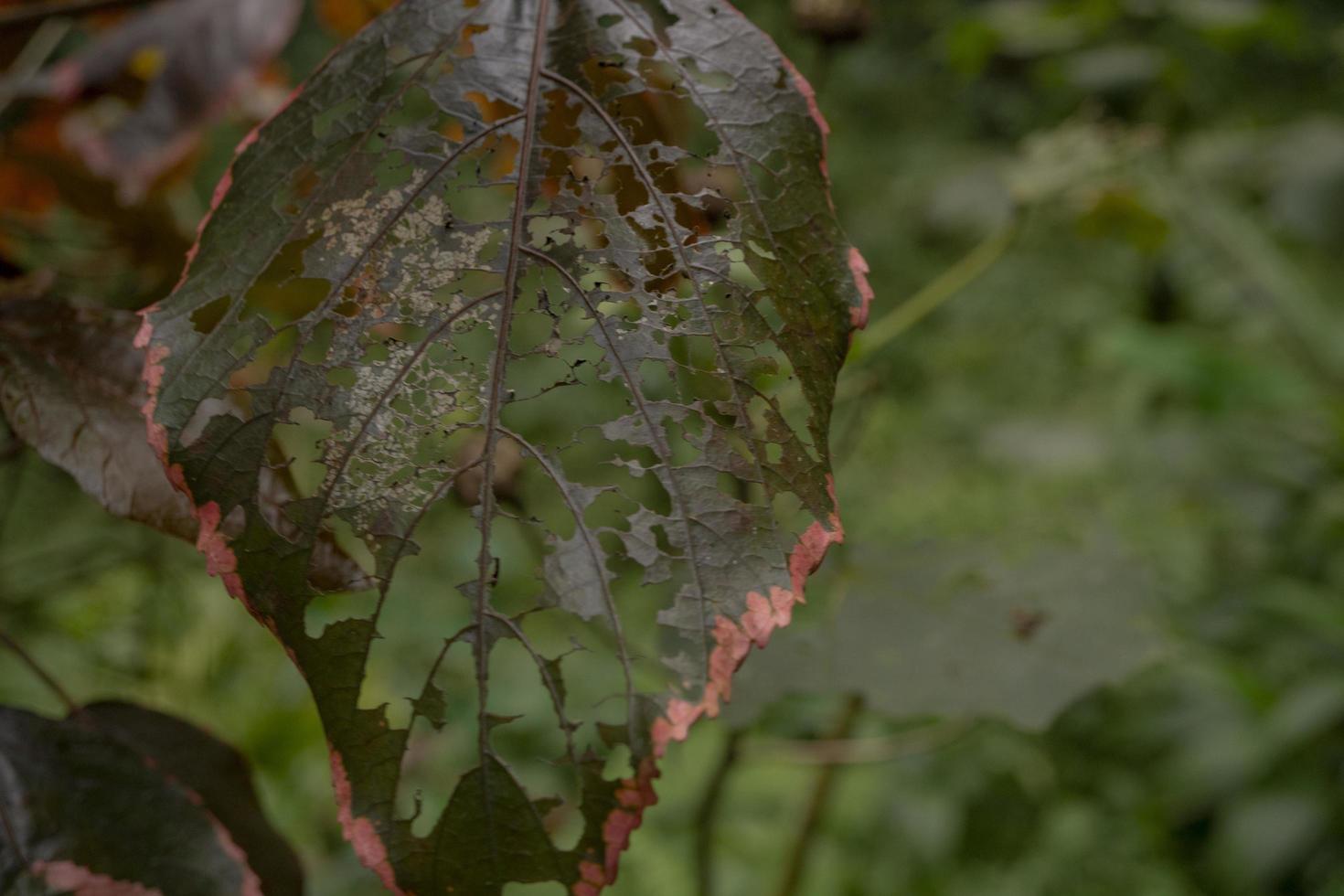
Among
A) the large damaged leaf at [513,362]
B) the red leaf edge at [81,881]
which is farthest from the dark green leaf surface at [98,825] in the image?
the large damaged leaf at [513,362]

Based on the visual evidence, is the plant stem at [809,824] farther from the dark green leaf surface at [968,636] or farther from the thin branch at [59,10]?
the thin branch at [59,10]

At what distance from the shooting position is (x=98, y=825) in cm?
35

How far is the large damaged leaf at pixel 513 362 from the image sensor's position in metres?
0.26

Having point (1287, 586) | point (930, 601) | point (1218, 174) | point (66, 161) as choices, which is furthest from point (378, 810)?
point (1218, 174)

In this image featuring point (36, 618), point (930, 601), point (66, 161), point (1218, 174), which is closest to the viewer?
point (930, 601)

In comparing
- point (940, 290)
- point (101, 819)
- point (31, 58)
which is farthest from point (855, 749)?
point (31, 58)

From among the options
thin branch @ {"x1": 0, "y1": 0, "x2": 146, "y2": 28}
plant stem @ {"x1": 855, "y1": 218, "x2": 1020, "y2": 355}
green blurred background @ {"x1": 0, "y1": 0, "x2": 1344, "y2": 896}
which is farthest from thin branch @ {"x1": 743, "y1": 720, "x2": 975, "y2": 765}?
thin branch @ {"x1": 0, "y1": 0, "x2": 146, "y2": 28}

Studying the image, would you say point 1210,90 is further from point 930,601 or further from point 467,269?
point 467,269

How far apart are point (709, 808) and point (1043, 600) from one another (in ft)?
0.77

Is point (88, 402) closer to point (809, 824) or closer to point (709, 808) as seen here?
point (709, 808)

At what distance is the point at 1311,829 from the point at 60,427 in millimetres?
1657

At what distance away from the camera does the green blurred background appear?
1.95 ft

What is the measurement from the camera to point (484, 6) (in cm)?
33

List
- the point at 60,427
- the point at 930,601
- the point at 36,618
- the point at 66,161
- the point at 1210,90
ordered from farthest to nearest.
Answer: the point at 1210,90
the point at 36,618
the point at 66,161
the point at 930,601
the point at 60,427
